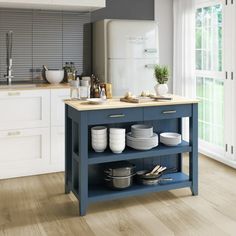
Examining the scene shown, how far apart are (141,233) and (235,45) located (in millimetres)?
2518

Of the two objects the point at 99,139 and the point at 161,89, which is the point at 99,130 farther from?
the point at 161,89

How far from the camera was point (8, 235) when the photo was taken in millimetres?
2982

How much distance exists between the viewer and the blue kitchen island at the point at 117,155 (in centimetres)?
328

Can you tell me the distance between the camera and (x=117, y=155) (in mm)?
3373

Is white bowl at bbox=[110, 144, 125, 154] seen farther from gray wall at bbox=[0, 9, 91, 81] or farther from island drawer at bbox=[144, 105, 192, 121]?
gray wall at bbox=[0, 9, 91, 81]

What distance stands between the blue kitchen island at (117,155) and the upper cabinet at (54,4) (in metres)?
1.47

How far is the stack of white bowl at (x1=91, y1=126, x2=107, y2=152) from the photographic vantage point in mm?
3367

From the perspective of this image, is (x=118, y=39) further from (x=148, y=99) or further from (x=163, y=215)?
(x=163, y=215)

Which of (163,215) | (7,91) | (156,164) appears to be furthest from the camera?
(7,91)

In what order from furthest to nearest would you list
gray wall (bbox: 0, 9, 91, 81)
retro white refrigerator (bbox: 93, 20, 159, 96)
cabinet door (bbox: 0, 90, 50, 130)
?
gray wall (bbox: 0, 9, 91, 81), retro white refrigerator (bbox: 93, 20, 159, 96), cabinet door (bbox: 0, 90, 50, 130)

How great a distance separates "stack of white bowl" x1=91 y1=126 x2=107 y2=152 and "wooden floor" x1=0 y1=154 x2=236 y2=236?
0.53m

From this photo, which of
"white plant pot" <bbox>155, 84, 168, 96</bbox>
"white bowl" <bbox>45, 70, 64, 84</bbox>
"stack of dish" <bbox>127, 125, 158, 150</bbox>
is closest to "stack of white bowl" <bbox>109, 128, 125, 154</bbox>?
"stack of dish" <bbox>127, 125, 158, 150</bbox>

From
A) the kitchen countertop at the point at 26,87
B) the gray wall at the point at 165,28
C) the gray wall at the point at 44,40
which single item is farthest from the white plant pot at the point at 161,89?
the gray wall at the point at 165,28

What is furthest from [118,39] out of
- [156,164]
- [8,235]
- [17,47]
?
[8,235]
